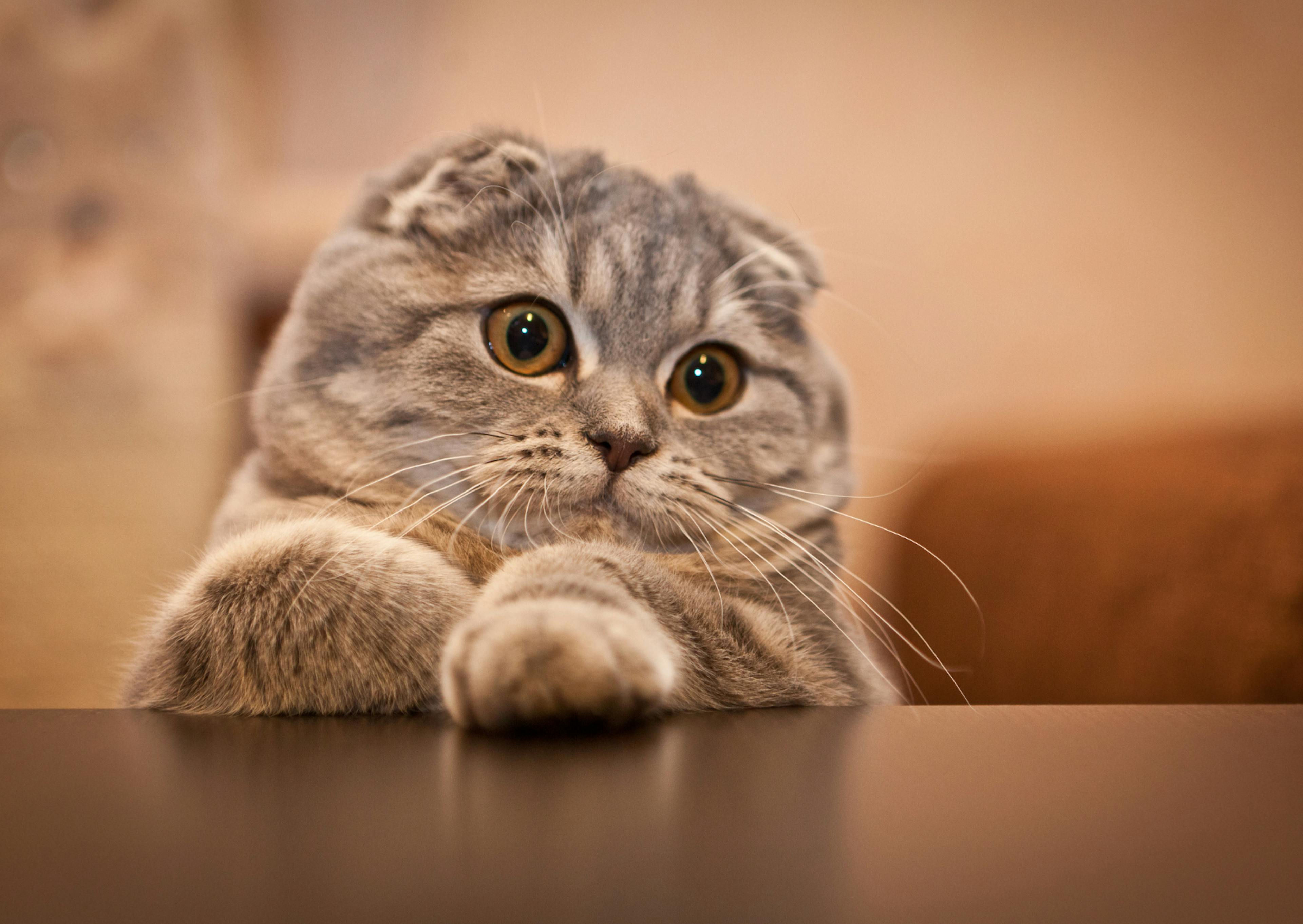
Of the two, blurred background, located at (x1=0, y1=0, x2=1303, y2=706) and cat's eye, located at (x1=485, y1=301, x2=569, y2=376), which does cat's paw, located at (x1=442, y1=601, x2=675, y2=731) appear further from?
blurred background, located at (x1=0, y1=0, x2=1303, y2=706)

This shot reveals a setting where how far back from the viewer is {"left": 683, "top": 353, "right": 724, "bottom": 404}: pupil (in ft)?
3.20

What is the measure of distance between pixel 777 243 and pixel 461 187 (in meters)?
0.40

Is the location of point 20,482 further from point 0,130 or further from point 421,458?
point 421,458

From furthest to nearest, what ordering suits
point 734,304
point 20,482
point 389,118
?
point 389,118
point 20,482
point 734,304

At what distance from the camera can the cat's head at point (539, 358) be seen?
83 cm

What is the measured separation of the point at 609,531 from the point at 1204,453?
43.3 inches

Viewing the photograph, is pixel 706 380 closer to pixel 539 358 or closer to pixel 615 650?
pixel 539 358

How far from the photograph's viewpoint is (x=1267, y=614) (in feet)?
4.15

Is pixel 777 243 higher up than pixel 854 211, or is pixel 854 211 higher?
pixel 854 211

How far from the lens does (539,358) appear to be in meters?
0.90

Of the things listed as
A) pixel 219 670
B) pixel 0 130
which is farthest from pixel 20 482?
pixel 219 670

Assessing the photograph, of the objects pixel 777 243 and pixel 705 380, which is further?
pixel 777 243

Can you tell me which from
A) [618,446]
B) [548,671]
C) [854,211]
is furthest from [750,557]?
[854,211]

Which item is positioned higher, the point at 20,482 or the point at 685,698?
the point at 20,482
